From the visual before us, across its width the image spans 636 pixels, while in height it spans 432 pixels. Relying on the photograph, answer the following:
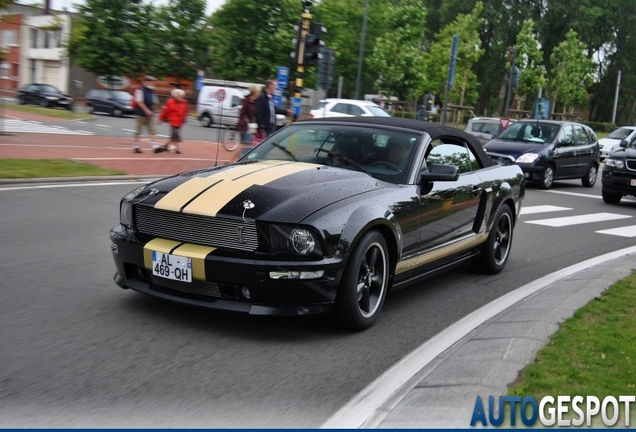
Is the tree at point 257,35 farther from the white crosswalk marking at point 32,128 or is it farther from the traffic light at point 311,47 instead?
the traffic light at point 311,47

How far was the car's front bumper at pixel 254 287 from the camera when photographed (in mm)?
5102

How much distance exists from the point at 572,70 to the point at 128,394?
2644 inches

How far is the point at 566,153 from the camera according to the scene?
66.0 ft

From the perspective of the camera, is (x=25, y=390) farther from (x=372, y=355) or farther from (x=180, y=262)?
(x=372, y=355)

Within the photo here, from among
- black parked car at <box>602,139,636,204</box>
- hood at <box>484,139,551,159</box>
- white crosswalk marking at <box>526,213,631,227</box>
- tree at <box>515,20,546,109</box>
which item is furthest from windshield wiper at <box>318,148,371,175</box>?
tree at <box>515,20,546,109</box>

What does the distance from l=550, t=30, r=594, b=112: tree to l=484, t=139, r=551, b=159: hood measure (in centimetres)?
4969

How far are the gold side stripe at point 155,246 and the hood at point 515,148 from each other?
594 inches

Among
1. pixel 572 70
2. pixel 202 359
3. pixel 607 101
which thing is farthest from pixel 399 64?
pixel 202 359

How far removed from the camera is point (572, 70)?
217 feet

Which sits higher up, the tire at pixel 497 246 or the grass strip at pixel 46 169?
the tire at pixel 497 246

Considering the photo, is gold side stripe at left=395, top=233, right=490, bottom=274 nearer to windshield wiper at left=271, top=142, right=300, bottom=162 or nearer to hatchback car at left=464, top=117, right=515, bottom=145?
windshield wiper at left=271, top=142, right=300, bottom=162

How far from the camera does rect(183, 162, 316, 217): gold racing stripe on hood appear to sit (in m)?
5.30

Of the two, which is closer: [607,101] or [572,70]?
[572,70]

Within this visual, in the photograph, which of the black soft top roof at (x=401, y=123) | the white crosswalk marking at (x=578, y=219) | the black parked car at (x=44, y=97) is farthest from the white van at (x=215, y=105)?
the black soft top roof at (x=401, y=123)
